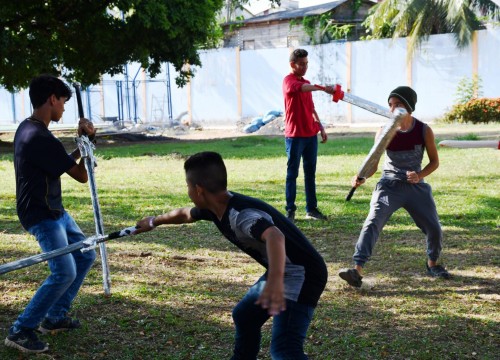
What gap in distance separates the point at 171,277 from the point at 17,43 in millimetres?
13694

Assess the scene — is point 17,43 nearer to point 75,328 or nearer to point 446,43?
point 75,328

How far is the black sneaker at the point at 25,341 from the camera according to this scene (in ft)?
15.0

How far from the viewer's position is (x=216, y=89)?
35094 mm

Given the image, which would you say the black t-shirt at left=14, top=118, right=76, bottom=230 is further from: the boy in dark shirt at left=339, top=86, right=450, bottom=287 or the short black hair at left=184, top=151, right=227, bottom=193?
the boy in dark shirt at left=339, top=86, right=450, bottom=287

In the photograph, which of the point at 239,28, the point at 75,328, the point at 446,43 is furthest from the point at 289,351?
the point at 239,28

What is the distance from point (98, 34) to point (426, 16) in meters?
18.1

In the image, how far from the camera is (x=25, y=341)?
459cm

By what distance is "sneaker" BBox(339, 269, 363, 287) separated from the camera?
5.86m

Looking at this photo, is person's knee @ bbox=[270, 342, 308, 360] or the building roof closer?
person's knee @ bbox=[270, 342, 308, 360]

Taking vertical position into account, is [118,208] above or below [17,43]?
below

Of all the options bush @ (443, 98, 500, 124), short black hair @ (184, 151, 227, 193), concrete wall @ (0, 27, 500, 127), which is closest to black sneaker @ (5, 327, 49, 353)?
short black hair @ (184, 151, 227, 193)

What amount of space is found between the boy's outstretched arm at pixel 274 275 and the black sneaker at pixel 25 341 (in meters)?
1.98

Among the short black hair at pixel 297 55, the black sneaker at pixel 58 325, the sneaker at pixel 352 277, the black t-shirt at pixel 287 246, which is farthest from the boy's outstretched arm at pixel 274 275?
the short black hair at pixel 297 55

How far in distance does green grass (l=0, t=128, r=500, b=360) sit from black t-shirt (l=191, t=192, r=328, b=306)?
41.1 inches
